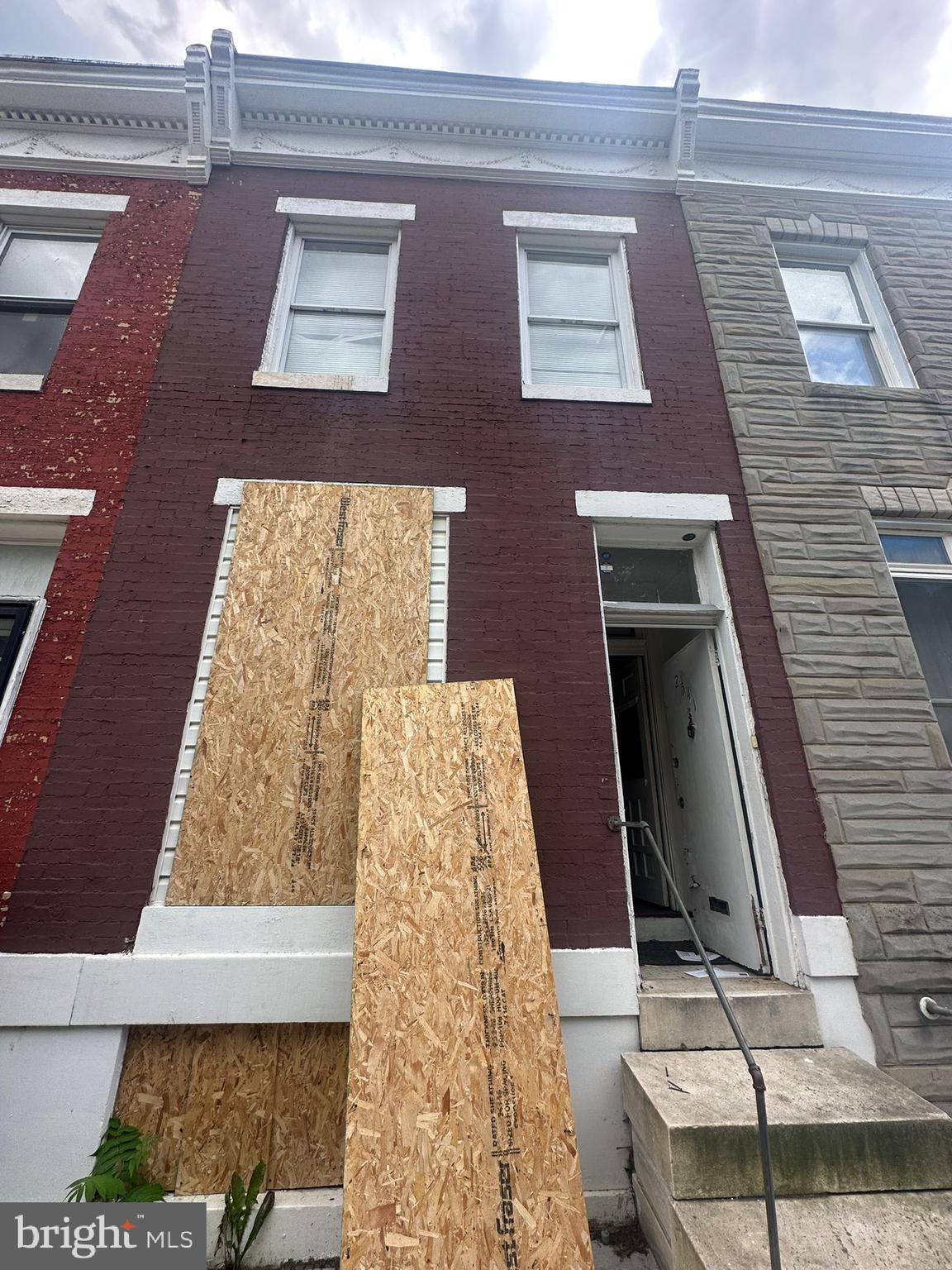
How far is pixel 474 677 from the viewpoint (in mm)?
4203

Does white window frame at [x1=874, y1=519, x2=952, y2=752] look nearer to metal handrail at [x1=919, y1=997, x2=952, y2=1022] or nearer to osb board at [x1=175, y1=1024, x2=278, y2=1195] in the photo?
metal handrail at [x1=919, y1=997, x2=952, y2=1022]

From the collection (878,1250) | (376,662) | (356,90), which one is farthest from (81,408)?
(878,1250)

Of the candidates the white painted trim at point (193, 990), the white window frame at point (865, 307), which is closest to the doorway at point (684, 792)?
the white painted trim at point (193, 990)

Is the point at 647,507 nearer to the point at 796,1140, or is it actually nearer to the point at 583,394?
the point at 583,394

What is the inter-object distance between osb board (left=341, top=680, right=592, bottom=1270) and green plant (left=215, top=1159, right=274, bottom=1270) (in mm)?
996

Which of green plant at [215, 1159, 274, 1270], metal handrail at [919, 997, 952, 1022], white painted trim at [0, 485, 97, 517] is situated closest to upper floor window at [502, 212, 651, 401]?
white painted trim at [0, 485, 97, 517]

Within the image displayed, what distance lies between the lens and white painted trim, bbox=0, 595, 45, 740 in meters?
3.99

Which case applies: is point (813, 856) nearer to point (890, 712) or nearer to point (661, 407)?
point (890, 712)

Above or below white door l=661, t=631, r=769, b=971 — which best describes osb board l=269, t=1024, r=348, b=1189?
below

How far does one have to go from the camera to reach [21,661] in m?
4.13

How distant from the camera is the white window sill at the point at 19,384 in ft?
15.9

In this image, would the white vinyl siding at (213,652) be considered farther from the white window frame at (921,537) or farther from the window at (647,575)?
the white window frame at (921,537)

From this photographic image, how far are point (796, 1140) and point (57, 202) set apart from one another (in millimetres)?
9394

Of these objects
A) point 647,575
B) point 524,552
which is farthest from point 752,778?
point 524,552
